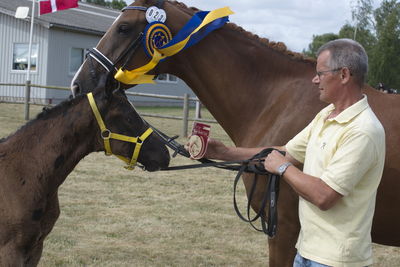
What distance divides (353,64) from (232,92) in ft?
5.84

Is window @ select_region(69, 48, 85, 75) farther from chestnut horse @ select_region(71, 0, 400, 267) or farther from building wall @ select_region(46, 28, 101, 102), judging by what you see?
chestnut horse @ select_region(71, 0, 400, 267)

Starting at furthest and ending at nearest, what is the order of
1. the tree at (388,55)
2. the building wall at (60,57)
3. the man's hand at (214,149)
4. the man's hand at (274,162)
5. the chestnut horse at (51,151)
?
the tree at (388,55)
the building wall at (60,57)
the man's hand at (214,149)
the chestnut horse at (51,151)
the man's hand at (274,162)

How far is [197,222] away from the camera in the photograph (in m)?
6.40

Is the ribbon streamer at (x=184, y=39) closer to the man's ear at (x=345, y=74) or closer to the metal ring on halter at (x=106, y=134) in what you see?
the metal ring on halter at (x=106, y=134)

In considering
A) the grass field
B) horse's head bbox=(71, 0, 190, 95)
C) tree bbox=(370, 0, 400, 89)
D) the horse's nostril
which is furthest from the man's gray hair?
tree bbox=(370, 0, 400, 89)

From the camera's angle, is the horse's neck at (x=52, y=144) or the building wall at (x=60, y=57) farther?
the building wall at (x=60, y=57)

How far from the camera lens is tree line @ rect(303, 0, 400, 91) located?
30.5 m

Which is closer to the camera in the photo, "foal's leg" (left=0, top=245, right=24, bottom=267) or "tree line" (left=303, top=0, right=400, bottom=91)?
"foal's leg" (left=0, top=245, right=24, bottom=267)

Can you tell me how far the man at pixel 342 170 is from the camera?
2145 mm

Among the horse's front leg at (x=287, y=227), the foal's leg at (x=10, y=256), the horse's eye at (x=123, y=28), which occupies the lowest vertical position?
the foal's leg at (x=10, y=256)

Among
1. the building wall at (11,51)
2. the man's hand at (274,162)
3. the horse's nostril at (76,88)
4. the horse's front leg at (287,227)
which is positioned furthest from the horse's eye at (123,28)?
the building wall at (11,51)

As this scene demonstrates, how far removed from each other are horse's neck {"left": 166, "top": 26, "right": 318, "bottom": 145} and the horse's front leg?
2.06ft

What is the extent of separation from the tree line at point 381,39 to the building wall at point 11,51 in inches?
688

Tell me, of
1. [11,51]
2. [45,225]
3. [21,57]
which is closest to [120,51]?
[45,225]
